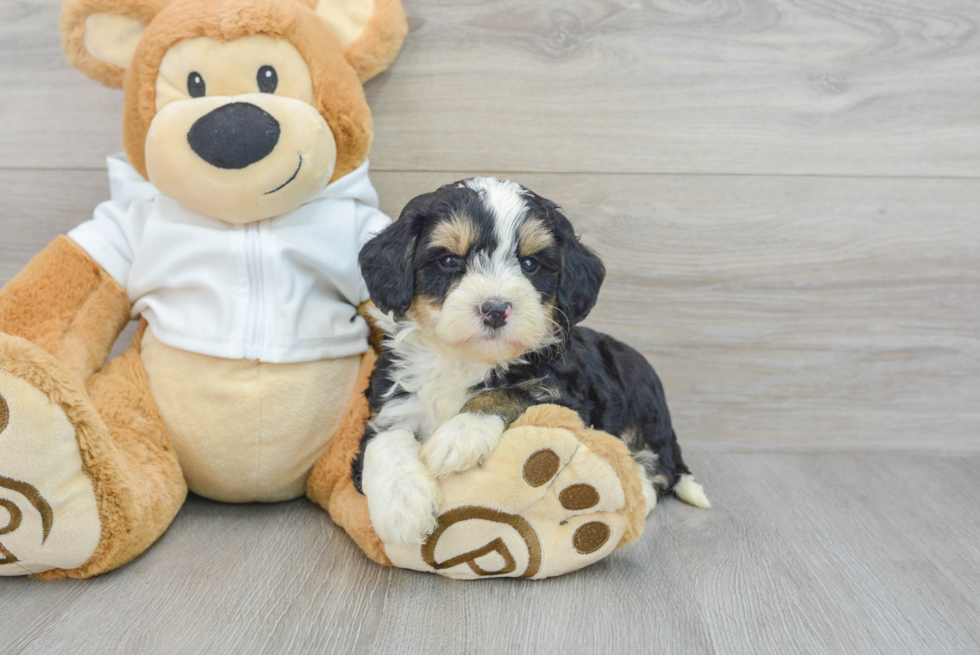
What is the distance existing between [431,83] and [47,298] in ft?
3.85

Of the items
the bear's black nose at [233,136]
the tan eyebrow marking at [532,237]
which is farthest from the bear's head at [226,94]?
the tan eyebrow marking at [532,237]

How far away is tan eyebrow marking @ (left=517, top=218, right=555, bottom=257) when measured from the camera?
146cm

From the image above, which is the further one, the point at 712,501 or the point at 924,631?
the point at 712,501

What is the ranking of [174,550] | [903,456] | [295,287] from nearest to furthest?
[174,550] < [295,287] < [903,456]

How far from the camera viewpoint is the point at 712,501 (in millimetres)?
2012

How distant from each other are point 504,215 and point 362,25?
0.81 metres

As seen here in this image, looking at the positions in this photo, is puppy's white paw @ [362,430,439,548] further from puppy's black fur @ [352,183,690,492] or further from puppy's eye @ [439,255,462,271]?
puppy's eye @ [439,255,462,271]

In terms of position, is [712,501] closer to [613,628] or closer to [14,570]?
[613,628]

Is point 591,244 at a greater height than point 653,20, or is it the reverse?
point 653,20

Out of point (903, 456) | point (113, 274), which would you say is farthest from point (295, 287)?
point (903, 456)

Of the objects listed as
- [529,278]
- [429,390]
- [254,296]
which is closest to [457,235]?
[529,278]

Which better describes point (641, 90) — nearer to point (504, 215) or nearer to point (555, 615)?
point (504, 215)

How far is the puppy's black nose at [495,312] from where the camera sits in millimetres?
1349

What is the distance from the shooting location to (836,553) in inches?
66.8
